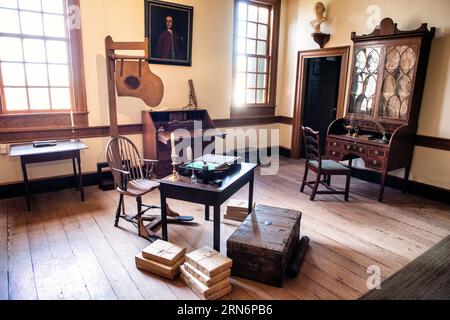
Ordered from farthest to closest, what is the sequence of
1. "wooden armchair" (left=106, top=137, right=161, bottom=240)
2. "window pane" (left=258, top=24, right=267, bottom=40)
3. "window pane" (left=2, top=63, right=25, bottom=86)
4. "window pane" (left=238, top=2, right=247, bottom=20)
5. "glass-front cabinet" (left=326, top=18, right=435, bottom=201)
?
1. "window pane" (left=258, top=24, right=267, bottom=40)
2. "window pane" (left=238, top=2, right=247, bottom=20)
3. "glass-front cabinet" (left=326, top=18, right=435, bottom=201)
4. "window pane" (left=2, top=63, right=25, bottom=86)
5. "wooden armchair" (left=106, top=137, right=161, bottom=240)

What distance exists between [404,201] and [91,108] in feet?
13.4

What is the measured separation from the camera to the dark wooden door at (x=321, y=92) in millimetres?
5363

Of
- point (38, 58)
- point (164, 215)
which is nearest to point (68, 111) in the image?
point (38, 58)

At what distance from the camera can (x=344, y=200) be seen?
3.81m

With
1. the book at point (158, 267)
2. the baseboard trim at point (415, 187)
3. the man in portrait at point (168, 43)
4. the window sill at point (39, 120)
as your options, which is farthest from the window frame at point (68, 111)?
the baseboard trim at point (415, 187)

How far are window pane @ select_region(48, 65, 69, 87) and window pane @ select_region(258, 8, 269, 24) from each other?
3.30 m

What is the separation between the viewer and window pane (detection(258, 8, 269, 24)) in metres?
5.37

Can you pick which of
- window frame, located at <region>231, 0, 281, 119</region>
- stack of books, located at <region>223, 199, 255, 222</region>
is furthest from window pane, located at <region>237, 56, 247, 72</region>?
stack of books, located at <region>223, 199, 255, 222</region>

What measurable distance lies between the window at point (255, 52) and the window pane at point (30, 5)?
2.76 metres

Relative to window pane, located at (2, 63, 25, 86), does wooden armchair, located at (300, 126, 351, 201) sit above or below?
below

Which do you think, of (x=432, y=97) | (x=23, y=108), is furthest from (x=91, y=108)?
(x=432, y=97)

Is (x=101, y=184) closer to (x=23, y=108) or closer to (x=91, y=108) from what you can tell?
(x=91, y=108)

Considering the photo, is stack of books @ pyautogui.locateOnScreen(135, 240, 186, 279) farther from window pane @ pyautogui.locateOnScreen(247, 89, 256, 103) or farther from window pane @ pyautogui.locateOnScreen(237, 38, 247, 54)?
window pane @ pyautogui.locateOnScreen(237, 38, 247, 54)

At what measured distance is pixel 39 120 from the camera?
3652 millimetres
